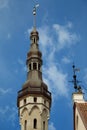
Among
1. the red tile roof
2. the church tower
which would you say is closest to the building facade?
the red tile roof

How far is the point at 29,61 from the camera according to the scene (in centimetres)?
8012

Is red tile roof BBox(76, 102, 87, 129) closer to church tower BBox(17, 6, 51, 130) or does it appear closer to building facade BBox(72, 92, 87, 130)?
building facade BBox(72, 92, 87, 130)

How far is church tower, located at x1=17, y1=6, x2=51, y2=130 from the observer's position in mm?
72406

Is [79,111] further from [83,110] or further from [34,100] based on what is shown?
[34,100]

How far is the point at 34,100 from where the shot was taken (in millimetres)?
74438

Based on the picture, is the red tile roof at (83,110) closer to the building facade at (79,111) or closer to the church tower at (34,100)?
the building facade at (79,111)

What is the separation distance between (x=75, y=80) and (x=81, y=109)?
214 inches

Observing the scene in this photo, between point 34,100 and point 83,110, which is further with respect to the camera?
point 34,100

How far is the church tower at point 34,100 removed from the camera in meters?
72.4

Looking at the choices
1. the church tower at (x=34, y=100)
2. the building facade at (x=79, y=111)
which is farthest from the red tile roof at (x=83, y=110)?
the church tower at (x=34, y=100)

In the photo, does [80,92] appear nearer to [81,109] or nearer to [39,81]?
[81,109]

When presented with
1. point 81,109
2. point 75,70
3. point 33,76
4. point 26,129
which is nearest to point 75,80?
point 75,70

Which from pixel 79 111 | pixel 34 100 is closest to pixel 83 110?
pixel 79 111

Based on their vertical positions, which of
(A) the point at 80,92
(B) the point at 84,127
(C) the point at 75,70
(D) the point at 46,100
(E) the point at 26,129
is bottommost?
(B) the point at 84,127
